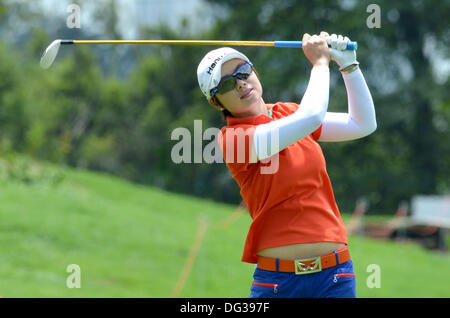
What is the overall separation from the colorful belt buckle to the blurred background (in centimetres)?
194

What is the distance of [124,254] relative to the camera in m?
11.0

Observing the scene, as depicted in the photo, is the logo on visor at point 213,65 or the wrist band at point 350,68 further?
the wrist band at point 350,68

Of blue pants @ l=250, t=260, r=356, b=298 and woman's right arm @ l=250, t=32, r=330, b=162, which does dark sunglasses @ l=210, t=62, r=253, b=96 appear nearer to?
woman's right arm @ l=250, t=32, r=330, b=162

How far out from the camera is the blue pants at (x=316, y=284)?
306 centimetres

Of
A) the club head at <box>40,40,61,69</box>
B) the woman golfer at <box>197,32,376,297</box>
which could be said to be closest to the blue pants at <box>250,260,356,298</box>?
the woman golfer at <box>197,32,376,297</box>

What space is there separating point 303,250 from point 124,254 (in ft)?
26.9

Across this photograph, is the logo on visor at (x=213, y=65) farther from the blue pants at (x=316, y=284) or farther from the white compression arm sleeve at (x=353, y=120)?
the blue pants at (x=316, y=284)

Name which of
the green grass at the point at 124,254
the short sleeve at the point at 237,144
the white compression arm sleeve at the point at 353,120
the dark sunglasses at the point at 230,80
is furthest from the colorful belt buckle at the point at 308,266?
the green grass at the point at 124,254

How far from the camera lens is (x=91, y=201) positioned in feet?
46.4

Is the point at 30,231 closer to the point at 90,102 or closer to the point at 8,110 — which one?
the point at 8,110

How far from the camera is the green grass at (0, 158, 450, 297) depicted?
30.1ft

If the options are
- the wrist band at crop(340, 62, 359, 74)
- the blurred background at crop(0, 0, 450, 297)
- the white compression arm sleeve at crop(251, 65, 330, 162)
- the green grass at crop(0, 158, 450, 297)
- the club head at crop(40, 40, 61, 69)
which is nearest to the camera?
the white compression arm sleeve at crop(251, 65, 330, 162)

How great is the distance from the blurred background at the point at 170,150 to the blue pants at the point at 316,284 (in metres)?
1.94
